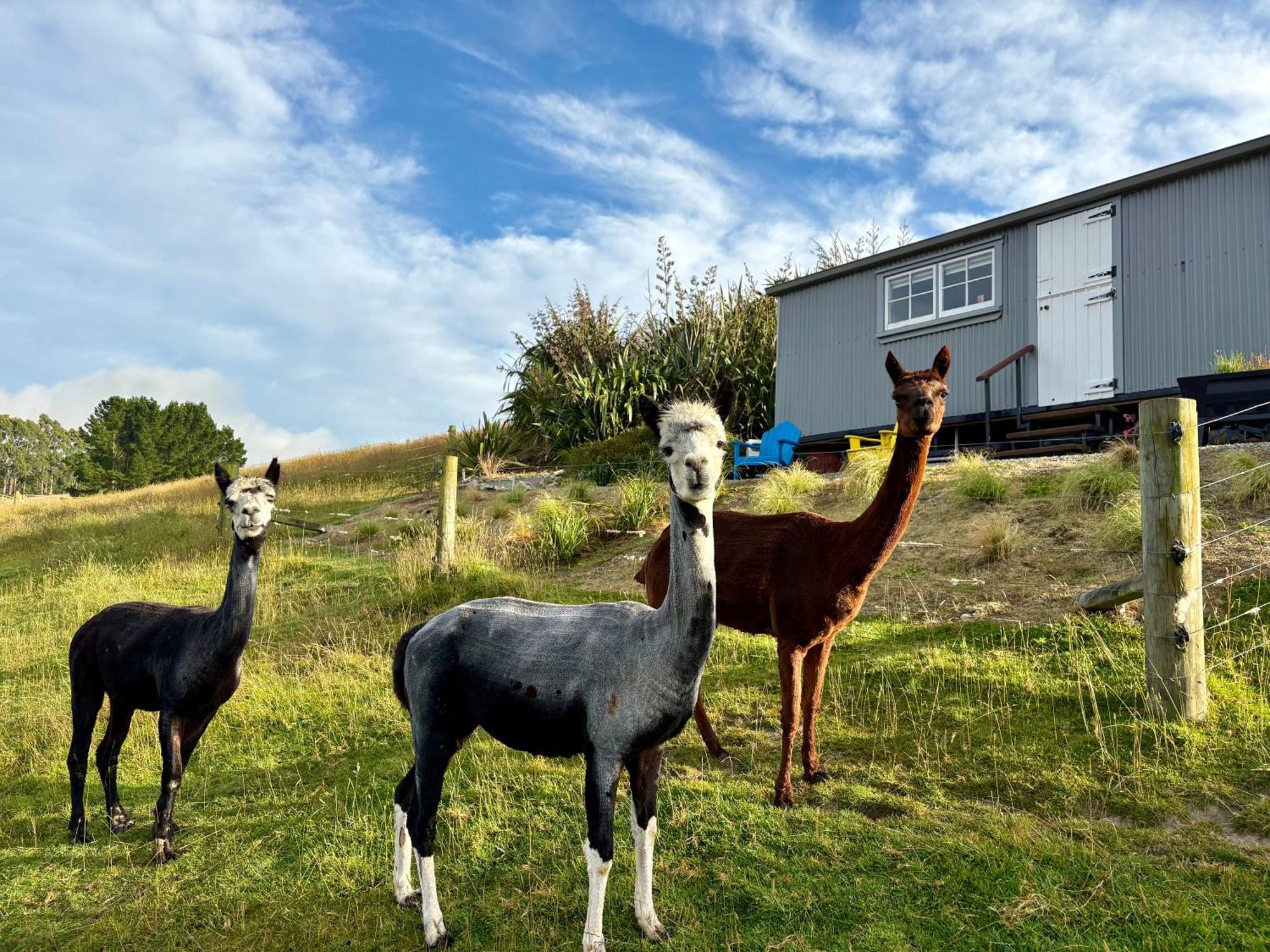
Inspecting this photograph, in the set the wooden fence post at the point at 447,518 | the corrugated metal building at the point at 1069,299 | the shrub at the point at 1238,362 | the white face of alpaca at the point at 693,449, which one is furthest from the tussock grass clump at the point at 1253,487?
the wooden fence post at the point at 447,518

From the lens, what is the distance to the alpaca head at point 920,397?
4.27 meters

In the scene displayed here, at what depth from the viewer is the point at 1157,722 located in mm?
5520

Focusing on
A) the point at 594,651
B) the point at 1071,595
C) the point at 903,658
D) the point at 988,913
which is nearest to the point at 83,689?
the point at 594,651

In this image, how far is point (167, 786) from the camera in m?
4.74

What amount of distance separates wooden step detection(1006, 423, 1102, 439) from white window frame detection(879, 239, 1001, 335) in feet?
8.24

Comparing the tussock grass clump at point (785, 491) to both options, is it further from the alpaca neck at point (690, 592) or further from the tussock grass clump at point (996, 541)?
the alpaca neck at point (690, 592)

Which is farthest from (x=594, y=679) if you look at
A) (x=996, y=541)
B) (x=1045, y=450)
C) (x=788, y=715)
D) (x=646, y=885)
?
(x=1045, y=450)

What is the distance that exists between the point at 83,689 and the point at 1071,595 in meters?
8.03

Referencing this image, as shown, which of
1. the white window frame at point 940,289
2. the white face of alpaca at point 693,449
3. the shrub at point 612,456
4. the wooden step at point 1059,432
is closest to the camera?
the white face of alpaca at point 693,449

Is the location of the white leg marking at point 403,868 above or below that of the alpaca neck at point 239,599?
below

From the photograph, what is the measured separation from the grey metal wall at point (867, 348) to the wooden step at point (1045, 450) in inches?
37.4

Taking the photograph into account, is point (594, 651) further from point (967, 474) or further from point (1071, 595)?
point (967, 474)

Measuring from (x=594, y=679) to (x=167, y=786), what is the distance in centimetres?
301

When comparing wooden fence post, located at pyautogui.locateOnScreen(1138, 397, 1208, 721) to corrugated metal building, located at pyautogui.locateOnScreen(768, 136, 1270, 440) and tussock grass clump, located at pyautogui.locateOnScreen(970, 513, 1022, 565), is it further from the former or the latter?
corrugated metal building, located at pyautogui.locateOnScreen(768, 136, 1270, 440)
